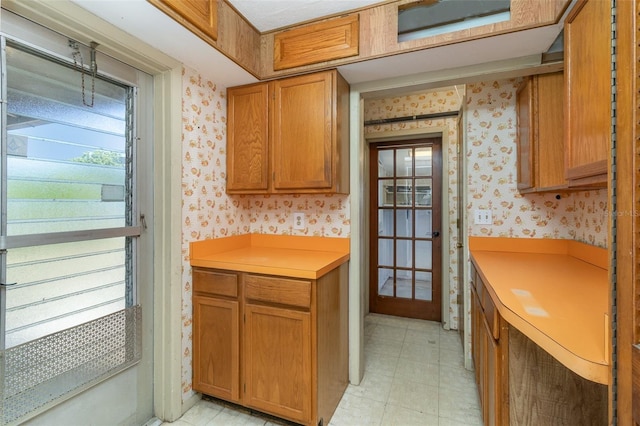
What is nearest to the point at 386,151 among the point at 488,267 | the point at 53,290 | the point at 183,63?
the point at 488,267

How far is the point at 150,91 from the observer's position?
1719mm

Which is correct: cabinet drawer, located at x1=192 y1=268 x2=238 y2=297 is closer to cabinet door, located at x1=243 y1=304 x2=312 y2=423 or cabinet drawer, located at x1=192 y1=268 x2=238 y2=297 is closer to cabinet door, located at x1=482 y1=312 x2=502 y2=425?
cabinet door, located at x1=243 y1=304 x2=312 y2=423

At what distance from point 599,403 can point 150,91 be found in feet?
8.53

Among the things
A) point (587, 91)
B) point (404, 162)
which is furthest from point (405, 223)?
point (587, 91)

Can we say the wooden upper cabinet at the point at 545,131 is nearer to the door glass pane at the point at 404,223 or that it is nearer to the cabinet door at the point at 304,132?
the cabinet door at the point at 304,132

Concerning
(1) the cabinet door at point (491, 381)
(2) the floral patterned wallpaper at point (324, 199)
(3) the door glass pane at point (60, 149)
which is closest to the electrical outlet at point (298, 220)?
(2) the floral patterned wallpaper at point (324, 199)

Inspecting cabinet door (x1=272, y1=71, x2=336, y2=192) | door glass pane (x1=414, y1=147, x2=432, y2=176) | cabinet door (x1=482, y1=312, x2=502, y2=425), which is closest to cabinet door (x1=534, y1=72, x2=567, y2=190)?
cabinet door (x1=482, y1=312, x2=502, y2=425)

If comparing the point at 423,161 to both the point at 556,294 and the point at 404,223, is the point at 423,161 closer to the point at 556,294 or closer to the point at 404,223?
the point at 404,223

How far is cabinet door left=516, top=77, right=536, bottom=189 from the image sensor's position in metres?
1.77

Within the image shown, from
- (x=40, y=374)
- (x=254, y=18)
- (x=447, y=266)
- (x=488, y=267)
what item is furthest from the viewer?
(x=447, y=266)

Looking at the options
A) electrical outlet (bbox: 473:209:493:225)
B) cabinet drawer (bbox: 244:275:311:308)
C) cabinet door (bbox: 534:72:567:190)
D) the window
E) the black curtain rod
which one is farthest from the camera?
the black curtain rod

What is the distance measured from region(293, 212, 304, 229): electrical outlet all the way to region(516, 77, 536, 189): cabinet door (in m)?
1.59

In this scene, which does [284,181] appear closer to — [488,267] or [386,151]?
[488,267]

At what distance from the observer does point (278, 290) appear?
162 cm
